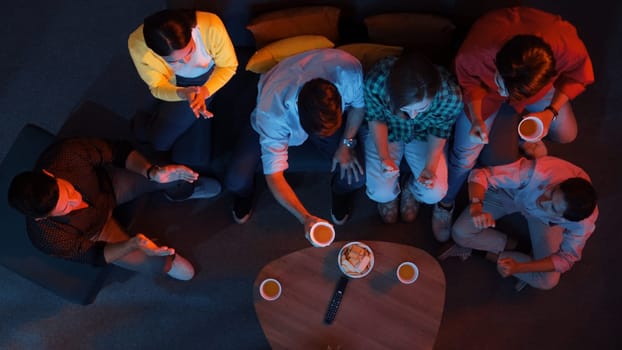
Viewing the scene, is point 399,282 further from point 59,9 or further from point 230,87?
point 59,9

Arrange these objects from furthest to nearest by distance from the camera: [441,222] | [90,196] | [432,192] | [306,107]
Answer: [441,222] < [432,192] < [90,196] < [306,107]

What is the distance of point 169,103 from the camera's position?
2.68 meters

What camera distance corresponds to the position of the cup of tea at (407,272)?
7.64 ft

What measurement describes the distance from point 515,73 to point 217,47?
1.39 m

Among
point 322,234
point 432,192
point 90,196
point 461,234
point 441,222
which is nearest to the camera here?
point 322,234

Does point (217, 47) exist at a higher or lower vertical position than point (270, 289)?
higher

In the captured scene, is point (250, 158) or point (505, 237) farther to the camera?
point (505, 237)

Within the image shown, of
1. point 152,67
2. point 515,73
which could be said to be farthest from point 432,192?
point 152,67

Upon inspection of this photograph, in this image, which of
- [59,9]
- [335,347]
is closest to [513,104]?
[335,347]

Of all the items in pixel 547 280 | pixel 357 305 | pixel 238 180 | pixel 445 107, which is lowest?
pixel 547 280

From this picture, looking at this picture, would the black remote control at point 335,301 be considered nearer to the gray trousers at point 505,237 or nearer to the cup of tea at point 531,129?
the gray trousers at point 505,237

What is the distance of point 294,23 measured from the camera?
98.5 inches

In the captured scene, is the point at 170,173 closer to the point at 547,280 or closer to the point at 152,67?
the point at 152,67

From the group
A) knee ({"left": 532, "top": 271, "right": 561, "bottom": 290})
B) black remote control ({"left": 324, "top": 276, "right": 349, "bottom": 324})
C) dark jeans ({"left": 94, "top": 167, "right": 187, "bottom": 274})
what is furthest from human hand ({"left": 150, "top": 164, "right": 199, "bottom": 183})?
knee ({"left": 532, "top": 271, "right": 561, "bottom": 290})
